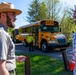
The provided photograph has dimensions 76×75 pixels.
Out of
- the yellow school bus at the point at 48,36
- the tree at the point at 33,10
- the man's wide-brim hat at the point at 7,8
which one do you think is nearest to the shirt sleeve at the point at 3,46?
the man's wide-brim hat at the point at 7,8

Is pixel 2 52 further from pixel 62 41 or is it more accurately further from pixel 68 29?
pixel 68 29

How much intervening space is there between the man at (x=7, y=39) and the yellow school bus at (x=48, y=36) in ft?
49.2

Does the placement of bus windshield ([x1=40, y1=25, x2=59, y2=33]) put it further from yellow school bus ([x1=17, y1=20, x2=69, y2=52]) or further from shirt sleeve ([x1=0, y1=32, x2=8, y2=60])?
shirt sleeve ([x1=0, y1=32, x2=8, y2=60])

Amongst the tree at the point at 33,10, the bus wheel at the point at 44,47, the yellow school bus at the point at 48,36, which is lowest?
the bus wheel at the point at 44,47

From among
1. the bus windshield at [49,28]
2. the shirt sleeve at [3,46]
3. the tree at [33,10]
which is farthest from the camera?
the tree at [33,10]

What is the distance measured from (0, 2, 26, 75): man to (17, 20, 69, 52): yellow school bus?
14999 millimetres

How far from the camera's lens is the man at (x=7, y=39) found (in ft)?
8.07

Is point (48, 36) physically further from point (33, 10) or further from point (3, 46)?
point (33, 10)

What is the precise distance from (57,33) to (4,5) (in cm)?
1611

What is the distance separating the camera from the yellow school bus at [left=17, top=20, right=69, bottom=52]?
711 inches

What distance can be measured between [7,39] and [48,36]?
1548 cm

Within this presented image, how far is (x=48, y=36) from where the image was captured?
1800cm

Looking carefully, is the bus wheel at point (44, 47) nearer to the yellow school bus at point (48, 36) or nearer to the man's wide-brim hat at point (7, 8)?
the yellow school bus at point (48, 36)

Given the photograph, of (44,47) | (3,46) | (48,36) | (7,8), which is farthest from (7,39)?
(44,47)
